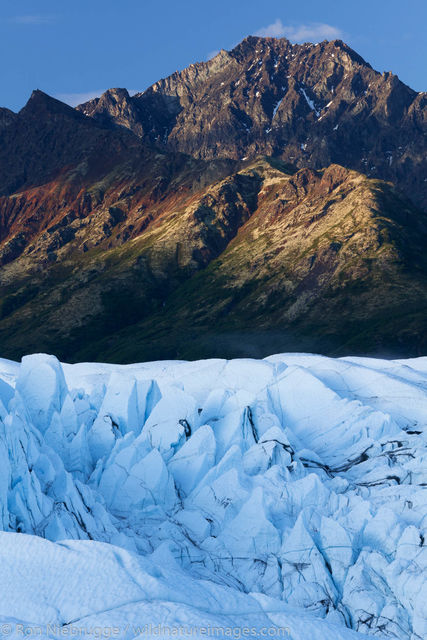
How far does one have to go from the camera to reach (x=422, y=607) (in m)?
37.2

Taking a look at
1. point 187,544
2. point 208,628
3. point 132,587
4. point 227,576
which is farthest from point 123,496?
point 208,628

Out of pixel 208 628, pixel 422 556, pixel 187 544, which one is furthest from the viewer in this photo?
pixel 187 544

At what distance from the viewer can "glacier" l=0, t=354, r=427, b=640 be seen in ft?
93.6

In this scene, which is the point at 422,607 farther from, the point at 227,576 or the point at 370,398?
the point at 370,398

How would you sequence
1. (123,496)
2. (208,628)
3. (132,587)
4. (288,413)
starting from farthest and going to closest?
(288,413), (123,496), (132,587), (208,628)

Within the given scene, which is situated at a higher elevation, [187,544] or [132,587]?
[132,587]

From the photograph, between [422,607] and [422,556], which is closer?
[422,607]

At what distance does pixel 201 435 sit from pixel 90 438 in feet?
30.9

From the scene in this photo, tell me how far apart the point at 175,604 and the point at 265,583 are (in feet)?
49.9

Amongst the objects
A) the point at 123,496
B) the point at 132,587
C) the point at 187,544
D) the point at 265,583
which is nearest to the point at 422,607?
the point at 265,583

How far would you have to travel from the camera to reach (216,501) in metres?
47.6

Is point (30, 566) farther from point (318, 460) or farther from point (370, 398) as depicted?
point (370, 398)

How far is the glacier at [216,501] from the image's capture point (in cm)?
2852

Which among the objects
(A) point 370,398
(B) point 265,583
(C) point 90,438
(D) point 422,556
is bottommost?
(B) point 265,583
